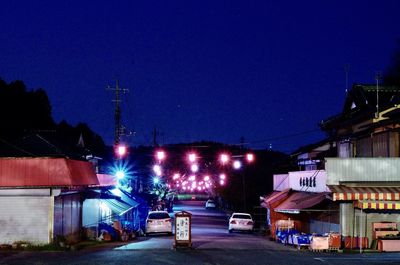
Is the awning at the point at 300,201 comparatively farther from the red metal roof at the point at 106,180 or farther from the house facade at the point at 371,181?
the red metal roof at the point at 106,180

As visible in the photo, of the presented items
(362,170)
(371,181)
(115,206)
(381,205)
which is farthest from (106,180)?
(381,205)

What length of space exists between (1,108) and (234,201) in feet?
125

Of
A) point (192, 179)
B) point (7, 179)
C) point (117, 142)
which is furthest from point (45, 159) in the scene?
point (192, 179)

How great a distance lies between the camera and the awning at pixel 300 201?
3303cm

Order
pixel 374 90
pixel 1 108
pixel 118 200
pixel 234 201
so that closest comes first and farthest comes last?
pixel 374 90 → pixel 118 200 → pixel 1 108 → pixel 234 201

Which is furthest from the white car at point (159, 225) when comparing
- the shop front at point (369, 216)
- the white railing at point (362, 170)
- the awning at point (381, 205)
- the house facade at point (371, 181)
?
the awning at point (381, 205)

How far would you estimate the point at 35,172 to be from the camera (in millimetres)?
28391

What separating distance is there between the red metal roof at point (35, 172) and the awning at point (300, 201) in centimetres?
1273

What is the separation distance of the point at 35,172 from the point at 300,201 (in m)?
15.8

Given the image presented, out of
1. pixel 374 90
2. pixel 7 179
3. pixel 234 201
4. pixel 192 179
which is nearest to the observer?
pixel 7 179

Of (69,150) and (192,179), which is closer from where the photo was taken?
(69,150)

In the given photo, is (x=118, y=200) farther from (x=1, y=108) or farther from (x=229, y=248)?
(x=1, y=108)

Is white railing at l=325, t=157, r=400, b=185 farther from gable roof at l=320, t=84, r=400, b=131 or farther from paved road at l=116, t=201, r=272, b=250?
paved road at l=116, t=201, r=272, b=250

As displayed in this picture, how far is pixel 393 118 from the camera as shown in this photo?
31.0 metres
